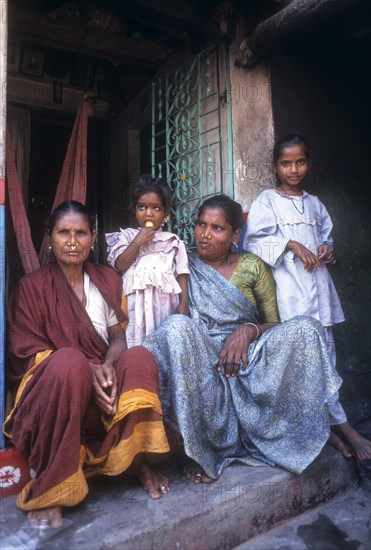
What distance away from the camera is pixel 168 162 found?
412cm

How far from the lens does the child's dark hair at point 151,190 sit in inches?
122

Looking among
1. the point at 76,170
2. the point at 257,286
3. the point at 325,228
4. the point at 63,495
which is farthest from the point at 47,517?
the point at 76,170

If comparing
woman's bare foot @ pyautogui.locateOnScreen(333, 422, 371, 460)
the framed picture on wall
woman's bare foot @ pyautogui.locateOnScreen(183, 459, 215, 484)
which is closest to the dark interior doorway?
the framed picture on wall

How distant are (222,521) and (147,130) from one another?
13.9 feet

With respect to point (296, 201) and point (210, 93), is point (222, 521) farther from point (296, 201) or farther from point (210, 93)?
point (210, 93)

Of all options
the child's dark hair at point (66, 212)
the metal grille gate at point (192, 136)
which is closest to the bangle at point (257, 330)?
the child's dark hair at point (66, 212)

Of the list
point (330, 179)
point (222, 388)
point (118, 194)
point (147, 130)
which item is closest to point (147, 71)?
point (147, 130)

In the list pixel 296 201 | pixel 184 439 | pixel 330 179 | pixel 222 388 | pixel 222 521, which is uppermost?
pixel 330 179

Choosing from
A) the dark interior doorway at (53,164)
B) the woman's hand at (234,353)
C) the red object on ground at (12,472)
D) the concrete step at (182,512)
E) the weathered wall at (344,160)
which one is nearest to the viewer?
the concrete step at (182,512)

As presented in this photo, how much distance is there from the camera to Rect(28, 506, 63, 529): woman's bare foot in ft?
6.17

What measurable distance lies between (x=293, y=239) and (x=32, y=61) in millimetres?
3413

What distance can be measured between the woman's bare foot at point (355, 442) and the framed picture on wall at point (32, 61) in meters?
4.40

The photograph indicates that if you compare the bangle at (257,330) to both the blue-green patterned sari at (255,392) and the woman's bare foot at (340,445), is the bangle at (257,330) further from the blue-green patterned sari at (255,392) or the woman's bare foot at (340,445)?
the woman's bare foot at (340,445)

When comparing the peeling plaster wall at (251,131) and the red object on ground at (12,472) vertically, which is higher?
the peeling plaster wall at (251,131)
